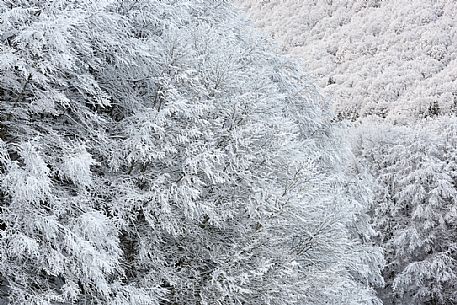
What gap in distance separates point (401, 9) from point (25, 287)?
81.6 metres

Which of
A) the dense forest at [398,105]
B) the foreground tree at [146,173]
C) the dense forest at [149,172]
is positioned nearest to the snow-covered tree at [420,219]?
the dense forest at [398,105]

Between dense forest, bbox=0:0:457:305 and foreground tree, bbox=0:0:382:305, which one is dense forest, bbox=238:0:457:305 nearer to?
dense forest, bbox=0:0:457:305

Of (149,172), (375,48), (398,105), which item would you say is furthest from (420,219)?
(375,48)

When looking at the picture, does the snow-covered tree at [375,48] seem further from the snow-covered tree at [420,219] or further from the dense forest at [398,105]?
the snow-covered tree at [420,219]

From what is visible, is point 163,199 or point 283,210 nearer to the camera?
point 163,199

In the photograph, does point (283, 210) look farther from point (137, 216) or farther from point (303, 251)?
point (137, 216)

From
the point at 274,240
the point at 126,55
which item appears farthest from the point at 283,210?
the point at 126,55

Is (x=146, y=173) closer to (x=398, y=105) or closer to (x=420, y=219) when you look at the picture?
(x=420, y=219)

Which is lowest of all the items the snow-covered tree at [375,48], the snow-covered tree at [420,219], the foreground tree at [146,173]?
the snow-covered tree at [375,48]

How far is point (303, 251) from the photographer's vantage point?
7988 mm

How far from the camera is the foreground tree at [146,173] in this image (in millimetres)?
5961

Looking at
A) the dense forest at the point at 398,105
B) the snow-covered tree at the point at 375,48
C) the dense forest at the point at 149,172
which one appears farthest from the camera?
the snow-covered tree at the point at 375,48

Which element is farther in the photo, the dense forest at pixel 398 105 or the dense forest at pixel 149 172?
the dense forest at pixel 398 105

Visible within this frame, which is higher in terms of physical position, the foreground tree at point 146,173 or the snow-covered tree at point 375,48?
the foreground tree at point 146,173
